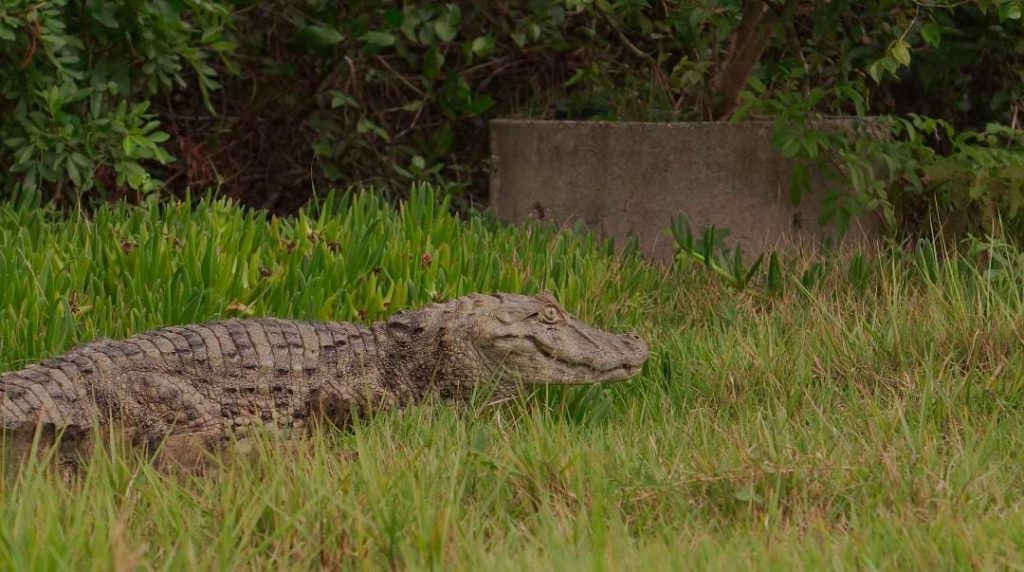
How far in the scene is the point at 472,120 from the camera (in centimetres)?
726

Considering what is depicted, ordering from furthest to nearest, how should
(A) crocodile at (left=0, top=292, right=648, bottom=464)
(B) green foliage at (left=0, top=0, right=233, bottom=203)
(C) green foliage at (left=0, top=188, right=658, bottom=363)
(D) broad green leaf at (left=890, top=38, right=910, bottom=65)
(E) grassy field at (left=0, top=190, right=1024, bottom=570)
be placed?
(B) green foliage at (left=0, top=0, right=233, bottom=203) → (D) broad green leaf at (left=890, top=38, right=910, bottom=65) → (C) green foliage at (left=0, top=188, right=658, bottom=363) → (A) crocodile at (left=0, top=292, right=648, bottom=464) → (E) grassy field at (left=0, top=190, right=1024, bottom=570)

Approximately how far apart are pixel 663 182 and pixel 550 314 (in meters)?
2.18

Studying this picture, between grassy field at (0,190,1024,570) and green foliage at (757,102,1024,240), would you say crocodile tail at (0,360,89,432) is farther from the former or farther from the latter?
green foliage at (757,102,1024,240)

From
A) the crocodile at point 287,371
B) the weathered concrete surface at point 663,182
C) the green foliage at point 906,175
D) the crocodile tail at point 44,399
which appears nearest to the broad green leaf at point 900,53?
the green foliage at point 906,175

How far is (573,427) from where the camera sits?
3.54 meters

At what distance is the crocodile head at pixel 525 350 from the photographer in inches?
150

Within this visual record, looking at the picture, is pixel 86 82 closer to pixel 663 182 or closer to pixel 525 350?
pixel 663 182

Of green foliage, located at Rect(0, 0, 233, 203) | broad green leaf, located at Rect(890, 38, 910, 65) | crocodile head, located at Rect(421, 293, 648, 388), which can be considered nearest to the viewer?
crocodile head, located at Rect(421, 293, 648, 388)

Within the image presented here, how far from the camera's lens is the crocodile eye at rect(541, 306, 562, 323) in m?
3.89

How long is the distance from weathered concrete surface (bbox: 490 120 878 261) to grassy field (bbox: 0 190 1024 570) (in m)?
0.57

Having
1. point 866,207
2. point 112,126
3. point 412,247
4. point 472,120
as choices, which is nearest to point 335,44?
point 472,120

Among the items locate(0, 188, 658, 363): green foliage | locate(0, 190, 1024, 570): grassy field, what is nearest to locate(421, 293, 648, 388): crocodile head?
locate(0, 190, 1024, 570): grassy field

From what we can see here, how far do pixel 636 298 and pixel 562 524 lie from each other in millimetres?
2376

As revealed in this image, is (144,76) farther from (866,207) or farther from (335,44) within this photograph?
(866,207)
